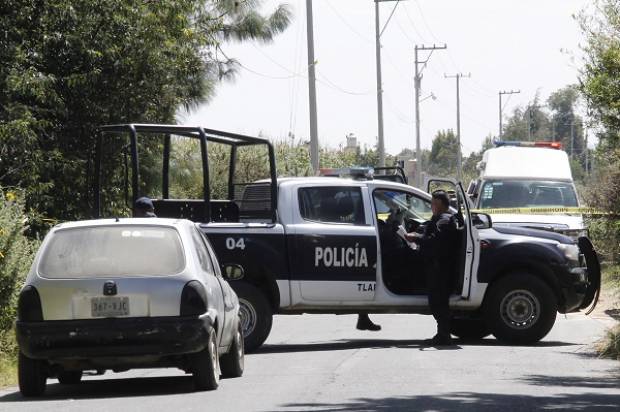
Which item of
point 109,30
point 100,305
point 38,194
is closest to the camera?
point 100,305

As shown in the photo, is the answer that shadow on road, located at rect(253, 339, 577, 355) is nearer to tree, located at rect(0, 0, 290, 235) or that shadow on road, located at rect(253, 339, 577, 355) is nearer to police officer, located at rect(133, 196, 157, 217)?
police officer, located at rect(133, 196, 157, 217)

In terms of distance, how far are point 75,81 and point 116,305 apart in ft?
38.0

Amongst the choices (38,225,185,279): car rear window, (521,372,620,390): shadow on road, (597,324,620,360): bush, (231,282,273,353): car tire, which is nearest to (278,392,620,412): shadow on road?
(521,372,620,390): shadow on road

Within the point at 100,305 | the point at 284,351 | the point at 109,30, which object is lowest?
the point at 284,351

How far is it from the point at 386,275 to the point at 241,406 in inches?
229

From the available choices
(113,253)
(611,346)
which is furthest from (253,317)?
(113,253)

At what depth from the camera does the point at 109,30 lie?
2258 centimetres

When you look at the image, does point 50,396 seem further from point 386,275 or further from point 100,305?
point 386,275

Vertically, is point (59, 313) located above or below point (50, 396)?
above

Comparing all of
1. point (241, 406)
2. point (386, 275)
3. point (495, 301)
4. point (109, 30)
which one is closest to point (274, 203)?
point (386, 275)

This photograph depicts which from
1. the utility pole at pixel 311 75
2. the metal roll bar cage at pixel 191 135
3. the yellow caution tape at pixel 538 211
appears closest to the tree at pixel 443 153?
the utility pole at pixel 311 75

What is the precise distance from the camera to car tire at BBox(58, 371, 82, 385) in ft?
41.3

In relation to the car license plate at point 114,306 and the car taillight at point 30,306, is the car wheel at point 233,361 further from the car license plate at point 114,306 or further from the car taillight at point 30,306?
the car taillight at point 30,306

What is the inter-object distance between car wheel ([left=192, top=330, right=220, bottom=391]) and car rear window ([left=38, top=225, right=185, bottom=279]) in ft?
2.32
